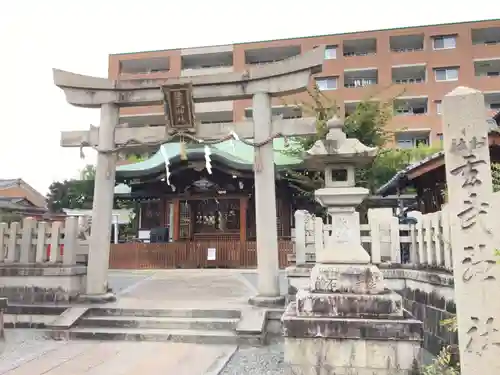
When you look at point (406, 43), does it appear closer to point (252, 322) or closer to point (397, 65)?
point (397, 65)

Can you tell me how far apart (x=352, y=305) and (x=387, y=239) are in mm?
3120

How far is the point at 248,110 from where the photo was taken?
118 ft

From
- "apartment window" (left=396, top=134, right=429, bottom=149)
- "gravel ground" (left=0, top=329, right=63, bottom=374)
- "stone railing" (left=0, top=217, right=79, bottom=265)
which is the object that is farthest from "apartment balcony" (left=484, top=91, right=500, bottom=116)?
"gravel ground" (left=0, top=329, right=63, bottom=374)

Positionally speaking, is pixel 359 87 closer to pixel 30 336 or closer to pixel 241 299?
pixel 241 299

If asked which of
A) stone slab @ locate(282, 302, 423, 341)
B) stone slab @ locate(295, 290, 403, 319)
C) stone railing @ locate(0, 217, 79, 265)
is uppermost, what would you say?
stone railing @ locate(0, 217, 79, 265)

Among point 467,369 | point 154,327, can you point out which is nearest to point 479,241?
point 467,369

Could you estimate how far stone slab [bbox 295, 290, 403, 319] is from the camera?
15.8 ft

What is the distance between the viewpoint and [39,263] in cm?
831

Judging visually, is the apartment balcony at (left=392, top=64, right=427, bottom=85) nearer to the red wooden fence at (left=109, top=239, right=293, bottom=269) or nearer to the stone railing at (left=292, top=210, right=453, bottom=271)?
the red wooden fence at (left=109, top=239, right=293, bottom=269)

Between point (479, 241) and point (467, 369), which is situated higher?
point (479, 241)

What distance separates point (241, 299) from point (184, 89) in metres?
4.66

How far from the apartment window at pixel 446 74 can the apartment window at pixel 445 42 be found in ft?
6.07

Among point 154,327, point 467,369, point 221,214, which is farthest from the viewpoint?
point 221,214

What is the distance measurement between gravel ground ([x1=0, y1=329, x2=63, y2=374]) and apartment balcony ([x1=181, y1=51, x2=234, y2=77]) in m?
32.0
